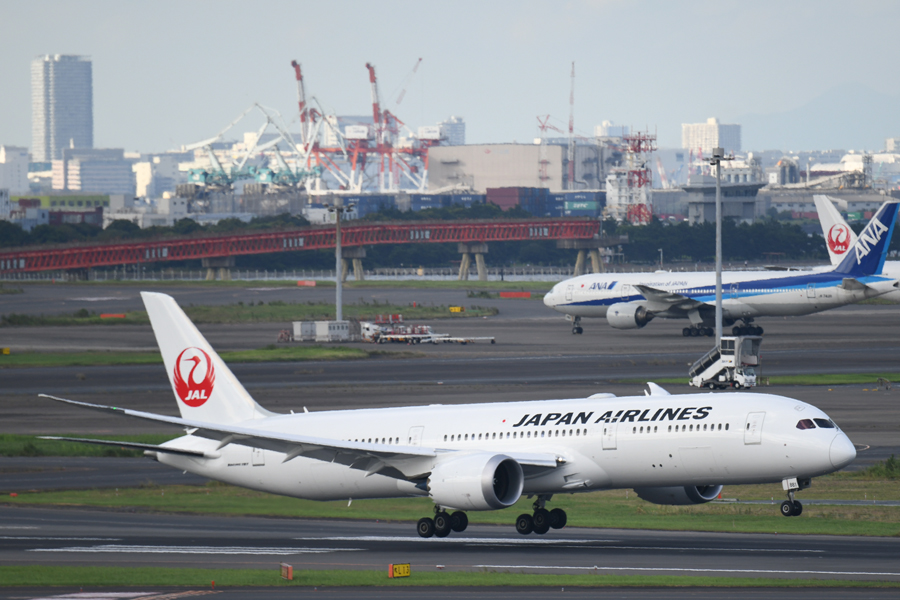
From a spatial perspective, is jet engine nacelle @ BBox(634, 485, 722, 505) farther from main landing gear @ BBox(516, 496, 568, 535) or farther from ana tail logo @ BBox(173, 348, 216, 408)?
ana tail logo @ BBox(173, 348, 216, 408)

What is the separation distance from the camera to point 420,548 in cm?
4181

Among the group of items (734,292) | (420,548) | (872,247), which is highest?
(872,247)

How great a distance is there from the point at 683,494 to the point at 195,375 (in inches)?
758

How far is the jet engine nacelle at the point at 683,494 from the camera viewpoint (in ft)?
138

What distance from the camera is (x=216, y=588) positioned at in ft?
114

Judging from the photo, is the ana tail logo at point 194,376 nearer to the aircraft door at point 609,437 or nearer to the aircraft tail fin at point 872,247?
the aircraft door at point 609,437

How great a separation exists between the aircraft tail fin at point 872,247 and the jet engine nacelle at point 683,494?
3228 inches

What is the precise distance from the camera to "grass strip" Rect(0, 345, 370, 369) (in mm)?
109750

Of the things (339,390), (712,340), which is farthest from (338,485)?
(712,340)

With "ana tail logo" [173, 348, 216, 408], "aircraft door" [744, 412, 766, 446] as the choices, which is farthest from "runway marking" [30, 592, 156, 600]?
"aircraft door" [744, 412, 766, 446]

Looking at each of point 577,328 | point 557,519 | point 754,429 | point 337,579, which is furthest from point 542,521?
point 577,328

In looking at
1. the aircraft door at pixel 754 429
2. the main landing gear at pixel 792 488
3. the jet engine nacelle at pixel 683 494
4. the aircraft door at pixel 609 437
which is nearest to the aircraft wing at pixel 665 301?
the jet engine nacelle at pixel 683 494

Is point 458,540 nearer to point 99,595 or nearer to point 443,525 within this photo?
point 443,525

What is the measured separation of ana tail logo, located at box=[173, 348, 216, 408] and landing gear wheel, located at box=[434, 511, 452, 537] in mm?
11498
